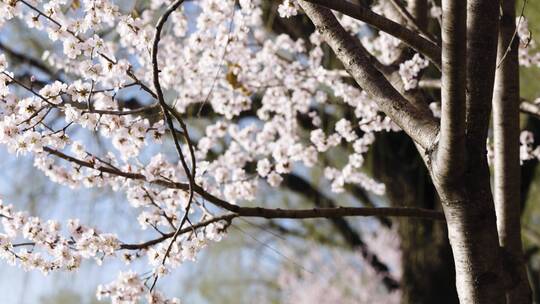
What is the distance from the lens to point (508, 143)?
2658 millimetres

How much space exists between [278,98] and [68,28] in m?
2.29

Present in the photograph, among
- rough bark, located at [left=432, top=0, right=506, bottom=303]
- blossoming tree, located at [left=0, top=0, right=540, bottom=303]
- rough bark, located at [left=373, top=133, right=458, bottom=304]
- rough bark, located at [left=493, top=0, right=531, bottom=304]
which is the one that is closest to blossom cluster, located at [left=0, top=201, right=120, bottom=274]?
blossoming tree, located at [left=0, top=0, right=540, bottom=303]

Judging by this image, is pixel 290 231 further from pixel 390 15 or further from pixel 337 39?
pixel 337 39

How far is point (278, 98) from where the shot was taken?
4.57 meters

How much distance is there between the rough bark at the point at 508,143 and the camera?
2605 millimetres

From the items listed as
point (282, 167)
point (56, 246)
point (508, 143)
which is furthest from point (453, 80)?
point (282, 167)

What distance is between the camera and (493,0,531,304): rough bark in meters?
2.61

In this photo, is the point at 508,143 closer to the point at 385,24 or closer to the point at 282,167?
the point at 385,24

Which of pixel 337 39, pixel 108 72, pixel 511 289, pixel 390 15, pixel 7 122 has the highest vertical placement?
pixel 390 15

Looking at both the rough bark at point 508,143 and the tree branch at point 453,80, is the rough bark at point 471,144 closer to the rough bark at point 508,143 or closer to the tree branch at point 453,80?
the tree branch at point 453,80

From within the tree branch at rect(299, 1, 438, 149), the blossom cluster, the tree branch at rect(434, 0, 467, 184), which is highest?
the tree branch at rect(299, 1, 438, 149)

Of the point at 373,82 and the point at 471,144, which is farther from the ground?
the point at 373,82

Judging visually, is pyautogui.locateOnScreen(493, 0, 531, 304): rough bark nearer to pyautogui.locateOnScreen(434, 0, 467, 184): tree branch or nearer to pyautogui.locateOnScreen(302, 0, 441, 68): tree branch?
pyautogui.locateOnScreen(302, 0, 441, 68): tree branch

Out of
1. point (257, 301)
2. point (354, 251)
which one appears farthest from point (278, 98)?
point (257, 301)
